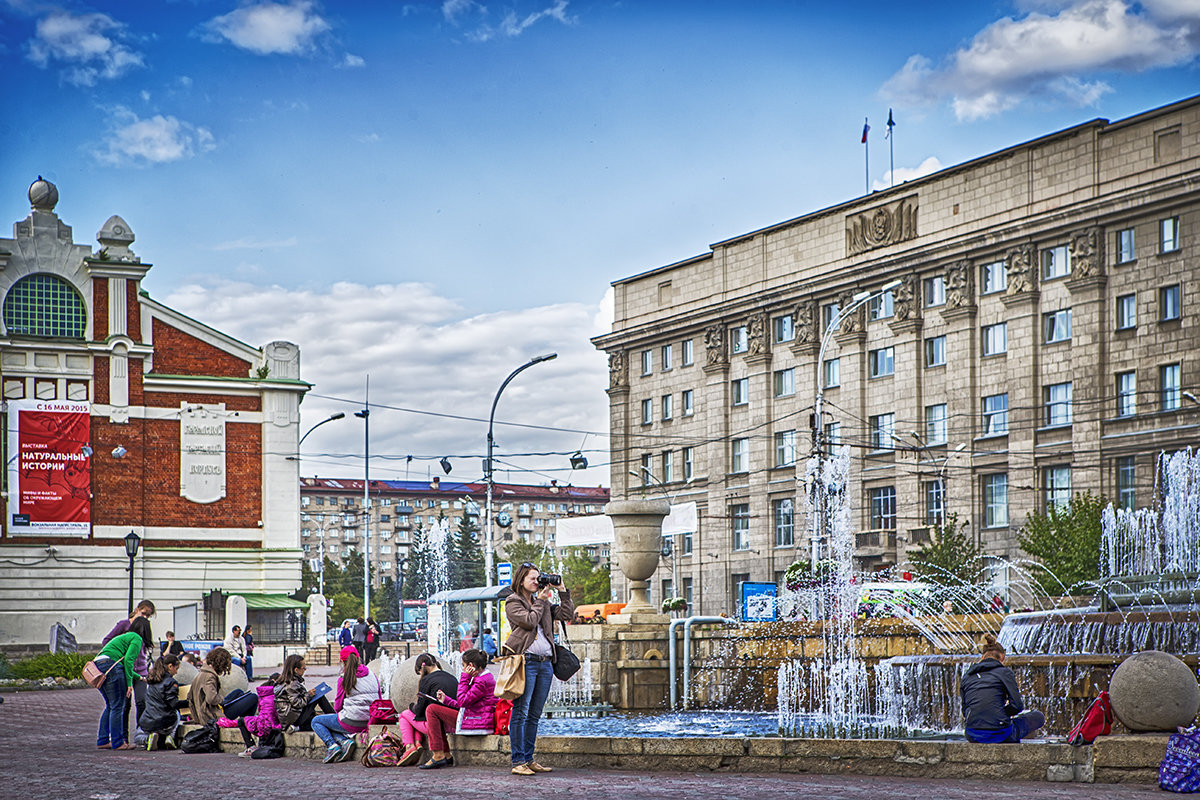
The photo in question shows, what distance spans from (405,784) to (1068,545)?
127 feet

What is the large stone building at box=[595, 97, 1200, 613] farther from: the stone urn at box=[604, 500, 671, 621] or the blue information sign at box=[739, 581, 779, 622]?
the stone urn at box=[604, 500, 671, 621]

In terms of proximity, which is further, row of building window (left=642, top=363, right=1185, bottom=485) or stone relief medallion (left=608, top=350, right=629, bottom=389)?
stone relief medallion (left=608, top=350, right=629, bottom=389)

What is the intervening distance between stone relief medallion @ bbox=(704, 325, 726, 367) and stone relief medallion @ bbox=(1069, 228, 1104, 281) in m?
19.9

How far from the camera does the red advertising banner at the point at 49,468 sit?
5506 cm

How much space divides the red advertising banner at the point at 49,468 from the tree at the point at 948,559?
3033 cm

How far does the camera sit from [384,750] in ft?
47.5

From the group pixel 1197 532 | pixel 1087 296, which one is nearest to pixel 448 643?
pixel 1197 532

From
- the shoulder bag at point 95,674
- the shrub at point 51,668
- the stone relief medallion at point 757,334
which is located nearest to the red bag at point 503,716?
the shoulder bag at point 95,674

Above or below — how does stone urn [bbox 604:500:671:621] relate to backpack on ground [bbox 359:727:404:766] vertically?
above

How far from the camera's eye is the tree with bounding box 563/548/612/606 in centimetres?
10369

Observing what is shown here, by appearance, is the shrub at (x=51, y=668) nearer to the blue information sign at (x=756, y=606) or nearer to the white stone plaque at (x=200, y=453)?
the white stone plaque at (x=200, y=453)

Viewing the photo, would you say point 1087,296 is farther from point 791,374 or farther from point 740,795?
point 740,795

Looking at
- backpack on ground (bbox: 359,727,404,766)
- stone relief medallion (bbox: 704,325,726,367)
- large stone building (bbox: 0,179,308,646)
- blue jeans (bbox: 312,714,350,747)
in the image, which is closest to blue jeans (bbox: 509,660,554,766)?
backpack on ground (bbox: 359,727,404,766)

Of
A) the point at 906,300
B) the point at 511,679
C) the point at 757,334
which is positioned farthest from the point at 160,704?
the point at 757,334
